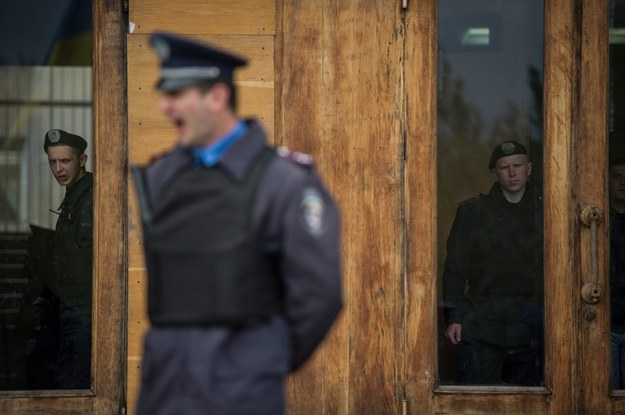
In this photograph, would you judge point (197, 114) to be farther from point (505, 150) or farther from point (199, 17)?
point (505, 150)

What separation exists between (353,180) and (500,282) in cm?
99

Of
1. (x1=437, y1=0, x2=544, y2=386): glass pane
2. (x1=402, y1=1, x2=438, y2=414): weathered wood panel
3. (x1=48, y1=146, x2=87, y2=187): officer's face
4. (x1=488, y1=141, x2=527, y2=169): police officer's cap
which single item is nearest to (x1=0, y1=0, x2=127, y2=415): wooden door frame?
(x1=48, y1=146, x2=87, y2=187): officer's face

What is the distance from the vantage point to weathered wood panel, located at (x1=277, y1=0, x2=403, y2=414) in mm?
5543

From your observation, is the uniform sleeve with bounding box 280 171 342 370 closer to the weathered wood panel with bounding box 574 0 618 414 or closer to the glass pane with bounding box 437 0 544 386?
the glass pane with bounding box 437 0 544 386

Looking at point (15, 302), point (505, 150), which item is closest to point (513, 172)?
point (505, 150)

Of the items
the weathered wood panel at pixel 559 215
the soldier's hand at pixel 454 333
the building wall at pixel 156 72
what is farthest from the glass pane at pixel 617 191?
the building wall at pixel 156 72

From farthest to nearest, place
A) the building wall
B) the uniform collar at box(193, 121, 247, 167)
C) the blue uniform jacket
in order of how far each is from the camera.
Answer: the building wall < the uniform collar at box(193, 121, 247, 167) < the blue uniform jacket

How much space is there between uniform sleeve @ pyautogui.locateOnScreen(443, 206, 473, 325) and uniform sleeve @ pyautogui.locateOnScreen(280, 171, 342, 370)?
8.55 feet

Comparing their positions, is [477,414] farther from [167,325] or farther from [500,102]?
[167,325]

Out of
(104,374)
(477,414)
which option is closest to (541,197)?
(477,414)

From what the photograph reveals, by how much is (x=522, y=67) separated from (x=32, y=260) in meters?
2.84

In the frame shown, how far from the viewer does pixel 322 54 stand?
5574 millimetres

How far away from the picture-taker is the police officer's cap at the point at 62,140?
5609 mm

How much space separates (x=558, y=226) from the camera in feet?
18.6
